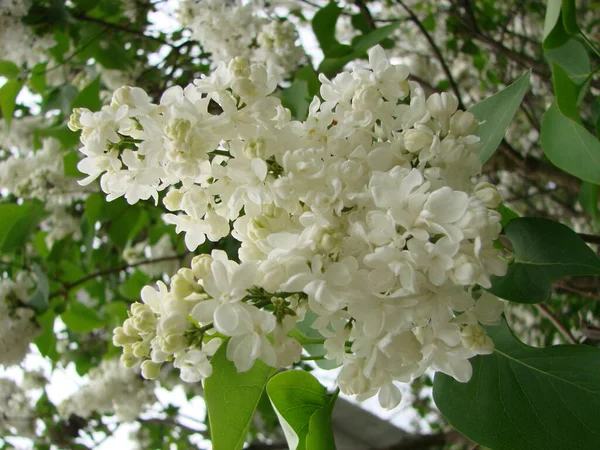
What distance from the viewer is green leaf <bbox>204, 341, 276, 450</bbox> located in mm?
611

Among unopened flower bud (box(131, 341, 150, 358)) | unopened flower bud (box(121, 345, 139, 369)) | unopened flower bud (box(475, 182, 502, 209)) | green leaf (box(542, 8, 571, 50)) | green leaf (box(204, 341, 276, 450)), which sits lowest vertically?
green leaf (box(204, 341, 276, 450))

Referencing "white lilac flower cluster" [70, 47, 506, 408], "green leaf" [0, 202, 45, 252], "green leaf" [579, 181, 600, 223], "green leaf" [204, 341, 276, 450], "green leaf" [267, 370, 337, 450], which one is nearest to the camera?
"white lilac flower cluster" [70, 47, 506, 408]

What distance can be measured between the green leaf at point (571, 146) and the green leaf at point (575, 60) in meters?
0.15

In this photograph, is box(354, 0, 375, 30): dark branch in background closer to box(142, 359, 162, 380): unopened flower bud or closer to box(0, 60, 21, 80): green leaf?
box(0, 60, 21, 80): green leaf

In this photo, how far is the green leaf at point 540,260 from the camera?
0.65 metres

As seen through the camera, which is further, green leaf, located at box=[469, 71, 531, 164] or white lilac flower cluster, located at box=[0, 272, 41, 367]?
white lilac flower cluster, located at box=[0, 272, 41, 367]

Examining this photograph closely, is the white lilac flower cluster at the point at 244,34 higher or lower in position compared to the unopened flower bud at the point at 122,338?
lower

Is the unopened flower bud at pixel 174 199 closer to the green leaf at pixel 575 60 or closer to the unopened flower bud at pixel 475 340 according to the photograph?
the unopened flower bud at pixel 475 340

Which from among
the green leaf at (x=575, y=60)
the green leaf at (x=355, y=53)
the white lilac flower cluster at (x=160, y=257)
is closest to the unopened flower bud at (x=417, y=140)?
the green leaf at (x=575, y=60)

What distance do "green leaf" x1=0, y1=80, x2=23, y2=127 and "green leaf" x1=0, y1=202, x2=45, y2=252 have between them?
0.78 feet

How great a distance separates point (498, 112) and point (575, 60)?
32 centimetres

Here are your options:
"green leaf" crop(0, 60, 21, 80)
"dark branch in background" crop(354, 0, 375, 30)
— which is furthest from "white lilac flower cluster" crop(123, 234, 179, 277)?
"dark branch in background" crop(354, 0, 375, 30)

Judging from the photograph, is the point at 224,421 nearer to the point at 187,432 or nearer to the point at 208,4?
the point at 208,4

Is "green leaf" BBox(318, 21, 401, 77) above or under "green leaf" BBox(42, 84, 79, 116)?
above
